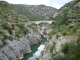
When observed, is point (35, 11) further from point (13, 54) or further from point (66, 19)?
point (13, 54)

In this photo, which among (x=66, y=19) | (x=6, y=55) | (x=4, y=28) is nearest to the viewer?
(x=6, y=55)

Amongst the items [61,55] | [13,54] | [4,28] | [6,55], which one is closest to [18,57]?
[13,54]

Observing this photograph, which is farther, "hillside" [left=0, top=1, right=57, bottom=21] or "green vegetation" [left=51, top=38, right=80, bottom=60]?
"hillside" [left=0, top=1, right=57, bottom=21]

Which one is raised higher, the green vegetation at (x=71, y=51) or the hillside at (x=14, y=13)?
the hillside at (x=14, y=13)

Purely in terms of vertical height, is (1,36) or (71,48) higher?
(1,36)

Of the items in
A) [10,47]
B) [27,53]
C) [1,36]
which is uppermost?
[1,36]

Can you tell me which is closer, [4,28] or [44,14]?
[4,28]

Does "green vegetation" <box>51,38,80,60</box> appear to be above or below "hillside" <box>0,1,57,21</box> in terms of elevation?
below

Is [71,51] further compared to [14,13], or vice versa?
[14,13]

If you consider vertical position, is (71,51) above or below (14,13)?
below

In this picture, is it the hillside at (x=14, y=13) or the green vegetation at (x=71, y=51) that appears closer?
the green vegetation at (x=71, y=51)

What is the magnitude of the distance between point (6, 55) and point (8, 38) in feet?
28.6

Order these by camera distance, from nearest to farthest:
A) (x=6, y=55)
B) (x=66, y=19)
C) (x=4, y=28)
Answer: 1. (x=6, y=55)
2. (x=4, y=28)
3. (x=66, y=19)

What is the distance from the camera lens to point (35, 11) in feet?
646
